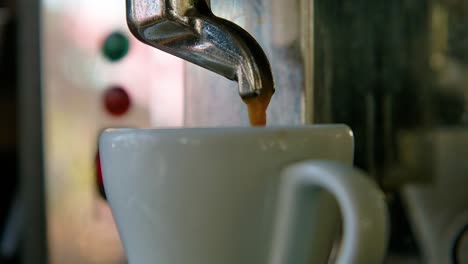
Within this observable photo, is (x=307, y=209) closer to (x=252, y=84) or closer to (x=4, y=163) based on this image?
(x=252, y=84)

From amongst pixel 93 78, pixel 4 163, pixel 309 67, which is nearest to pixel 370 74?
pixel 309 67

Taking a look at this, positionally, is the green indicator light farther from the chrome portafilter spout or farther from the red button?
the chrome portafilter spout

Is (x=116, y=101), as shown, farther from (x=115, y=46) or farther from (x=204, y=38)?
(x=204, y=38)

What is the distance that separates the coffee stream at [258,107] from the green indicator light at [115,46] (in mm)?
235

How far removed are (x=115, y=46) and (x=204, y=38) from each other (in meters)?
0.22

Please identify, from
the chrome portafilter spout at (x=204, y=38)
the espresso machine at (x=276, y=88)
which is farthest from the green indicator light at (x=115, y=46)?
the chrome portafilter spout at (x=204, y=38)

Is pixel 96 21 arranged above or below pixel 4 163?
above

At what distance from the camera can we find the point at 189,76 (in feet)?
0.90

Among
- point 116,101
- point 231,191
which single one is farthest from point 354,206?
point 116,101

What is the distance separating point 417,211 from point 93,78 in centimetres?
23

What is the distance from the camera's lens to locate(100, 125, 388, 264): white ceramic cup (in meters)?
0.14

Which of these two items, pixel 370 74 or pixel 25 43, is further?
pixel 25 43

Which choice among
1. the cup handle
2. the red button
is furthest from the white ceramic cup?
the red button

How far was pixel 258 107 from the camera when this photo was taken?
0.18 meters
